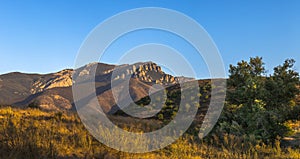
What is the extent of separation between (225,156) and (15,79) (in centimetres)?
17775

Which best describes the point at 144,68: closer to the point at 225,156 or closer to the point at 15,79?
the point at 225,156

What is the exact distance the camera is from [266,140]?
1452 cm

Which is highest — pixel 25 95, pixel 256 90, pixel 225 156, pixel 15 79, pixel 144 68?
pixel 15 79

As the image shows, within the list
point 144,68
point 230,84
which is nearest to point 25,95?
point 144,68

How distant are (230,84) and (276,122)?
21.9ft

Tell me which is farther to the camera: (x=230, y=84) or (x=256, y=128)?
(x=230, y=84)

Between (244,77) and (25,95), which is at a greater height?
(25,95)

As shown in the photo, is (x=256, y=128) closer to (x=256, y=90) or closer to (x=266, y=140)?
(x=266, y=140)

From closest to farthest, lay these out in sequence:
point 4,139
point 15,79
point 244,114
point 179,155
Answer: point 4,139 → point 179,155 → point 244,114 → point 15,79

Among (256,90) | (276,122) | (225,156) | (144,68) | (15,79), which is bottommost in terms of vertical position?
(225,156)

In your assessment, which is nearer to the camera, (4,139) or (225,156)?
(4,139)

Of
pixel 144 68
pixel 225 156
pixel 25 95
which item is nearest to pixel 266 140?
pixel 225 156

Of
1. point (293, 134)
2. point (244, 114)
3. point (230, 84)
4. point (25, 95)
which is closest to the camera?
point (293, 134)

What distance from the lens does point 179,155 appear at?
8.92 metres
